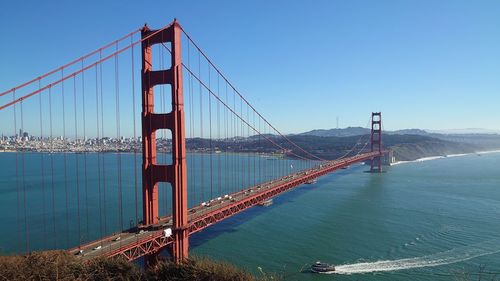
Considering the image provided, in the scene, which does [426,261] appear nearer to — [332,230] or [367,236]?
[367,236]

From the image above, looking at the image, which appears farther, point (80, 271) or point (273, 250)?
point (273, 250)

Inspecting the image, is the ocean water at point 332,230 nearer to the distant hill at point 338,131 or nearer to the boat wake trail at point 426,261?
the boat wake trail at point 426,261

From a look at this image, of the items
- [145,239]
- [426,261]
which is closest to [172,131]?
[145,239]

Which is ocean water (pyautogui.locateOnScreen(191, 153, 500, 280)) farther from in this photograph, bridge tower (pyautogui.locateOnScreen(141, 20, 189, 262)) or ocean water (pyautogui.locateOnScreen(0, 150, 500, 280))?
bridge tower (pyautogui.locateOnScreen(141, 20, 189, 262))

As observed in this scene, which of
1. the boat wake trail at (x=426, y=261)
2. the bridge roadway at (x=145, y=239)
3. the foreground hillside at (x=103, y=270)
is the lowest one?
the boat wake trail at (x=426, y=261)

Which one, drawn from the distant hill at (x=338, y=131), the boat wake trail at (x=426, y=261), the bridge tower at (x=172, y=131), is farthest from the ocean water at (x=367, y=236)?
the distant hill at (x=338, y=131)

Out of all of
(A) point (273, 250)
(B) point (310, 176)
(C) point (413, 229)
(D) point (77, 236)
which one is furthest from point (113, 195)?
(C) point (413, 229)

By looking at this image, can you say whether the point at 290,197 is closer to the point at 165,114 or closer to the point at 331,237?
the point at 331,237
